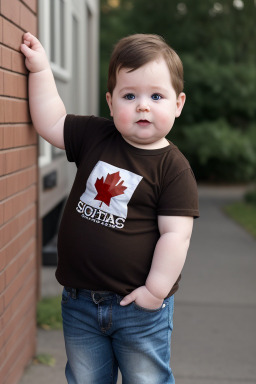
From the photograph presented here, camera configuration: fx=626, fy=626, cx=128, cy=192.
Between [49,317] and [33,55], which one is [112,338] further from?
[49,317]

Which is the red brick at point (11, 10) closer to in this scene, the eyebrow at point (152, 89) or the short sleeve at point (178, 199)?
the eyebrow at point (152, 89)

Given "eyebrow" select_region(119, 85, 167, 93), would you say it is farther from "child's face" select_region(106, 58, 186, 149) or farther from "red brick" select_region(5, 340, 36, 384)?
"red brick" select_region(5, 340, 36, 384)

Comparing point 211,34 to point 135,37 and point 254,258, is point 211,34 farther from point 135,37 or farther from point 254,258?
point 135,37

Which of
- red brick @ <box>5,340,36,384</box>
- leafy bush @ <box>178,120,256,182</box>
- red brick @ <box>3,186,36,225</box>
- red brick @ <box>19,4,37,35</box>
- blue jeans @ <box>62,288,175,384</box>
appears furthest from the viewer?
leafy bush @ <box>178,120,256,182</box>

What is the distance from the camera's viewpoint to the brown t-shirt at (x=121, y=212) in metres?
2.30

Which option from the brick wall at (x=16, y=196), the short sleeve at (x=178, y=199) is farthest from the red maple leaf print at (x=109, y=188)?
the brick wall at (x=16, y=196)

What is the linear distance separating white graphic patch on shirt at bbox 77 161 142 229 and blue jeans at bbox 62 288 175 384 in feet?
0.94

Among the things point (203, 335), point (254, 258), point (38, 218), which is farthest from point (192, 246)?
point (38, 218)

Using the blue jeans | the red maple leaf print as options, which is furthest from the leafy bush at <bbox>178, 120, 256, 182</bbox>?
the red maple leaf print

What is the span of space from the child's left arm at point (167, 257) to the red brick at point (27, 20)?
4.25 feet

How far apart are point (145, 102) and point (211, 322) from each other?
9.54 ft

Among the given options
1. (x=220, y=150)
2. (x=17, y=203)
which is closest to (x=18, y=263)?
(x=17, y=203)

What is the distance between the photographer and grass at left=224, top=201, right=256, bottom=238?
9.89m

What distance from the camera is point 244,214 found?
1130 cm
